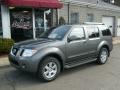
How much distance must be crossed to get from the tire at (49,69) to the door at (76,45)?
61 centimetres

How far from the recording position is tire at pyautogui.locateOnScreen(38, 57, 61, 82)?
6.17m

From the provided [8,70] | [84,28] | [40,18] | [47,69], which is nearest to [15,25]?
[40,18]

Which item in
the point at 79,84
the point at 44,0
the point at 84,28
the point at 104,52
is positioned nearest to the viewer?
the point at 79,84

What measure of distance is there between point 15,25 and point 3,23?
0.85 meters

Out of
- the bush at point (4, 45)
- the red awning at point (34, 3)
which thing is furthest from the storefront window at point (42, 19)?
the bush at point (4, 45)

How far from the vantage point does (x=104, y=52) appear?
28.5 feet

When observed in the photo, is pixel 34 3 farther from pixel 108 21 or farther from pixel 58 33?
pixel 108 21

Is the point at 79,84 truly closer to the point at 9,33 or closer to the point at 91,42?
the point at 91,42

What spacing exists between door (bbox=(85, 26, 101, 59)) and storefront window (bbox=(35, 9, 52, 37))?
590 centimetres

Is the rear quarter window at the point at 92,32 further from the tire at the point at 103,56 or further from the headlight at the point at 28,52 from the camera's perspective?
the headlight at the point at 28,52

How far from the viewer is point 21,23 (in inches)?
505

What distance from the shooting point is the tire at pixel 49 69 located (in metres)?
6.17

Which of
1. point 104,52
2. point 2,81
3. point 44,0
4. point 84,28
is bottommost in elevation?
point 2,81

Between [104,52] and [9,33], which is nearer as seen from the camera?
[104,52]
